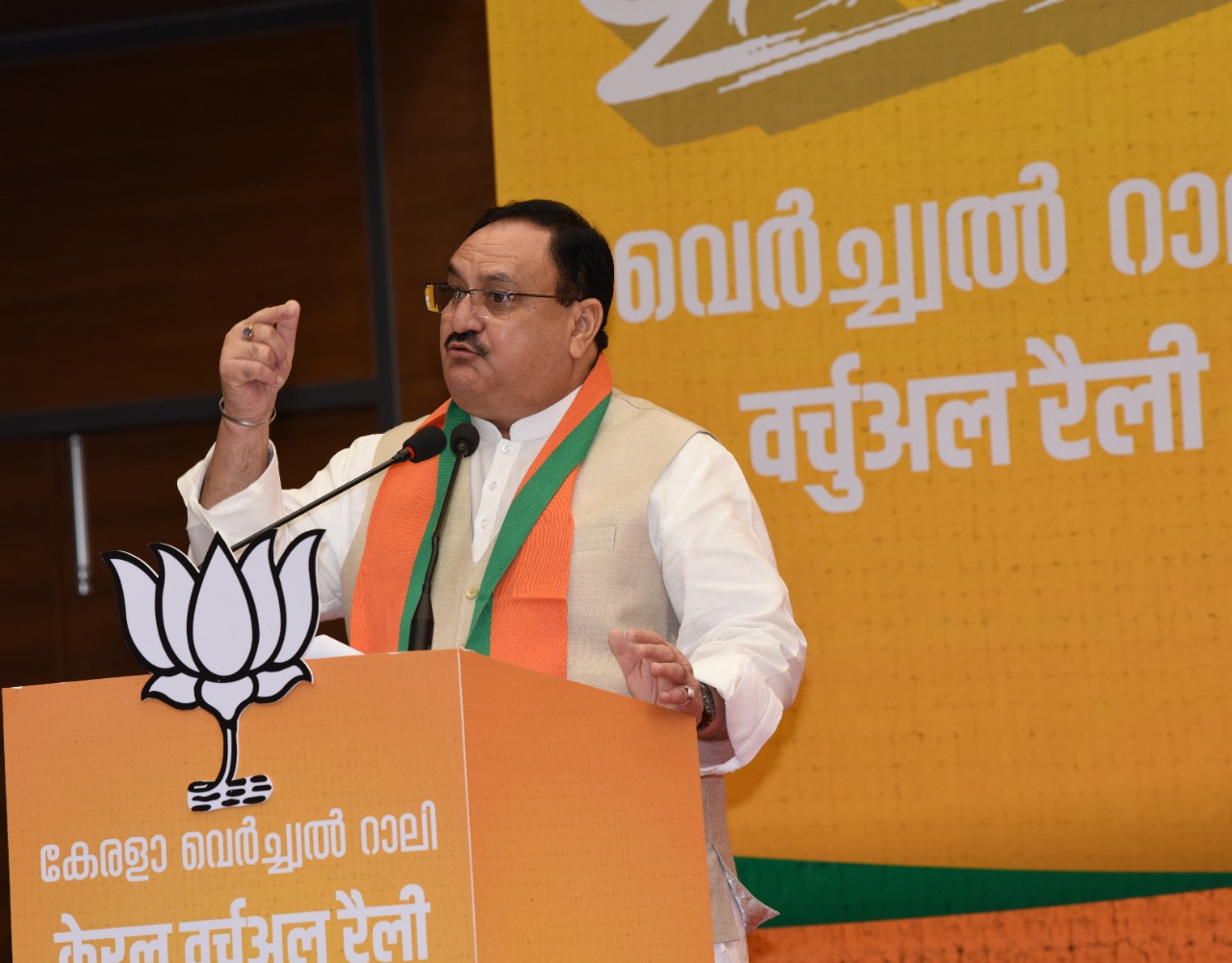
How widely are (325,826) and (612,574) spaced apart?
759 mm

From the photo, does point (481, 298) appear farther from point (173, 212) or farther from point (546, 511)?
point (173, 212)

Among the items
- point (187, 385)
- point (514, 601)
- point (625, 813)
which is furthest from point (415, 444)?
point (187, 385)

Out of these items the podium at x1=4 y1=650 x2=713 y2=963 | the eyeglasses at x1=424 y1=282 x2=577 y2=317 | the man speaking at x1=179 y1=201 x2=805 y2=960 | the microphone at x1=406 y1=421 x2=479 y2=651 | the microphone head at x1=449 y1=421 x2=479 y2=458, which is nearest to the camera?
the podium at x1=4 y1=650 x2=713 y2=963

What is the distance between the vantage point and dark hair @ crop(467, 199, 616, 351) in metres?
2.38

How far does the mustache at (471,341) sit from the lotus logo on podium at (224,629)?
30.0 inches

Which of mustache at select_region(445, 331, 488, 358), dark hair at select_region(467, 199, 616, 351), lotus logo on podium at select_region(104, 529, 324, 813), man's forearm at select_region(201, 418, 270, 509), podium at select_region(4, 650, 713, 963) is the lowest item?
podium at select_region(4, 650, 713, 963)

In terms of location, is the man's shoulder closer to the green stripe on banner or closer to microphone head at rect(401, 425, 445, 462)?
microphone head at rect(401, 425, 445, 462)

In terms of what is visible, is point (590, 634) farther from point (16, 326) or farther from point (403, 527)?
point (16, 326)

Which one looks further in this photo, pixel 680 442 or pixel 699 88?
pixel 699 88

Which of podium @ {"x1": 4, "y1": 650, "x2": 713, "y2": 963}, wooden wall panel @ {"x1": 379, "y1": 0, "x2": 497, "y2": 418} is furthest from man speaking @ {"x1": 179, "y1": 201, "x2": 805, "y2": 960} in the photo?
wooden wall panel @ {"x1": 379, "y1": 0, "x2": 497, "y2": 418}

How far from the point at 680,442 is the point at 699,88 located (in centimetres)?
135

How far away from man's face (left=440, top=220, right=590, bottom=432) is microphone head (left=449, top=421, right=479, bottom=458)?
0.33 ft

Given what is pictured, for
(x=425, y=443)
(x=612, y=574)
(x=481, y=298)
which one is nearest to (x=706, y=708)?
(x=612, y=574)

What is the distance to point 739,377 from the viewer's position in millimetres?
3336
